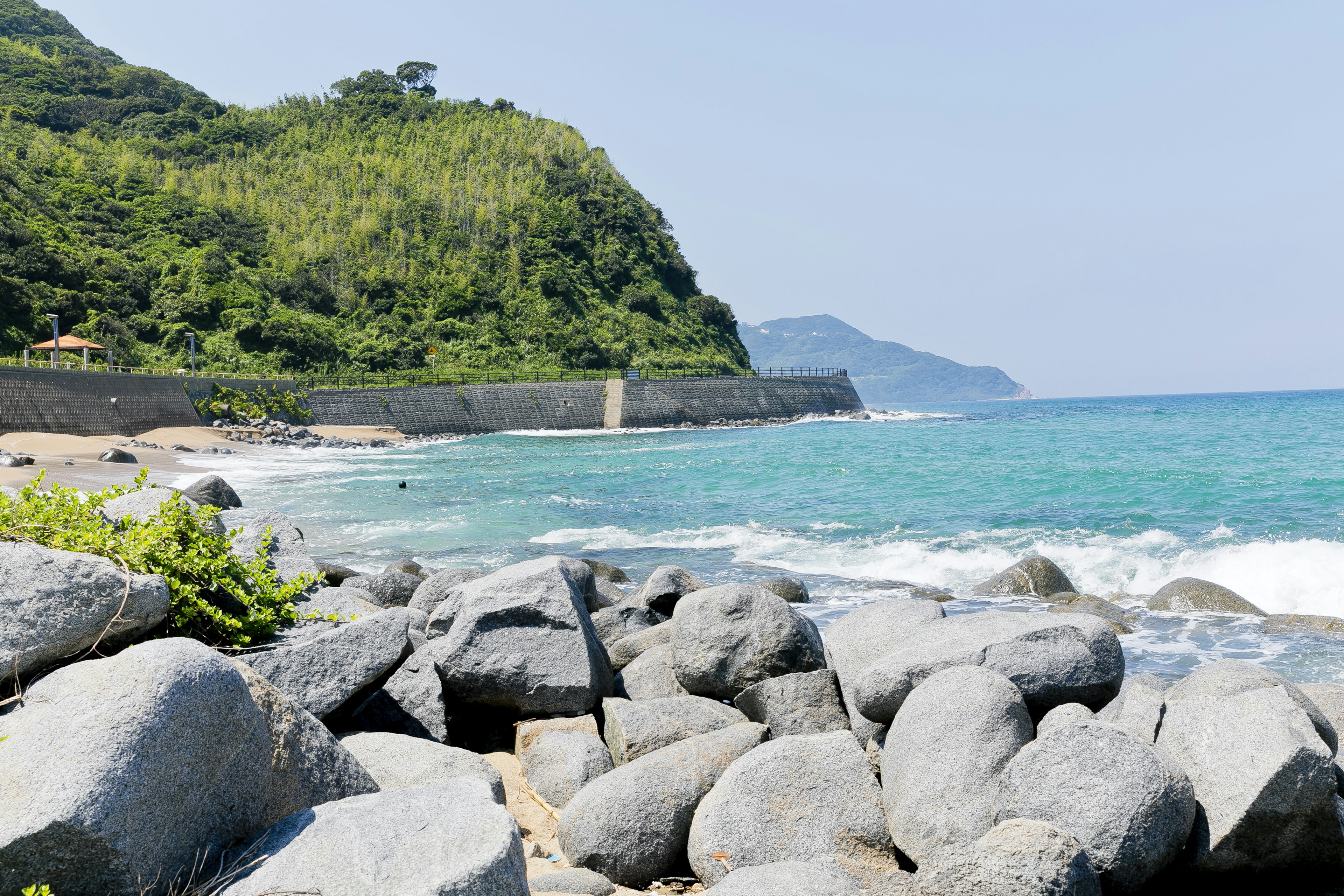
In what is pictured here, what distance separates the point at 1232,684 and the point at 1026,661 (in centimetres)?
139

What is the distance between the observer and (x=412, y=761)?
4.41 meters

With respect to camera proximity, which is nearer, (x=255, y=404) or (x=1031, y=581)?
(x=1031, y=581)

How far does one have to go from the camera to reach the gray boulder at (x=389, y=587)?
30.6ft

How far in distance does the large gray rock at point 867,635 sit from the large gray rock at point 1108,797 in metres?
1.70

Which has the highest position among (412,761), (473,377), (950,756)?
(473,377)

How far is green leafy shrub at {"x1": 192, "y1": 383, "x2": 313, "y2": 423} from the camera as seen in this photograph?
44.8 m

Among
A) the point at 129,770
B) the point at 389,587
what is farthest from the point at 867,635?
the point at 389,587

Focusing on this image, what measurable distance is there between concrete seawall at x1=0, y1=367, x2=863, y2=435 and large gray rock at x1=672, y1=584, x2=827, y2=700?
3584 cm

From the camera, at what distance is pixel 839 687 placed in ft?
18.7

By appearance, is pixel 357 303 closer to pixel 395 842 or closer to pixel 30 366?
pixel 30 366

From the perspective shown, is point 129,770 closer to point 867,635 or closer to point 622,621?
point 867,635

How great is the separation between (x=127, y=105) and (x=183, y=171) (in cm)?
1938

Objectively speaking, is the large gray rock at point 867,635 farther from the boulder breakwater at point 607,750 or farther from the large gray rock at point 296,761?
the large gray rock at point 296,761

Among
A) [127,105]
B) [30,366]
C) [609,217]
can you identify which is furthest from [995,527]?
[127,105]
